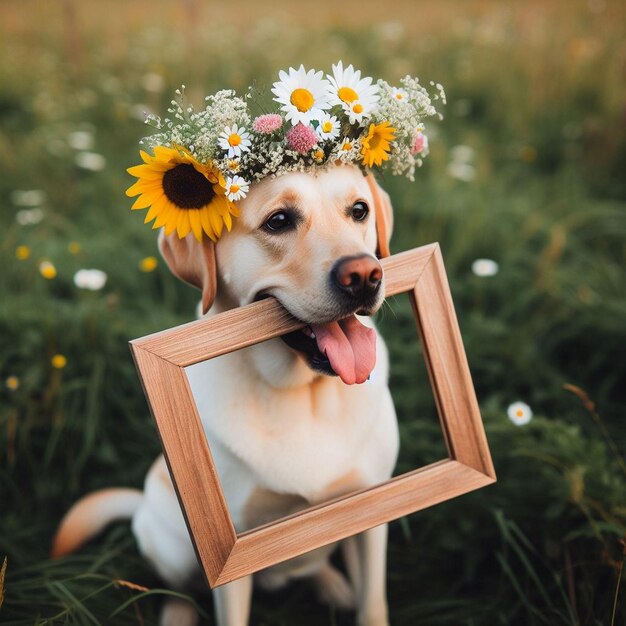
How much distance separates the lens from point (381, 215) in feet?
Answer: 6.11

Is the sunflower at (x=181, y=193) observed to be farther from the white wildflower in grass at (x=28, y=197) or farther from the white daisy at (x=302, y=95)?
the white wildflower in grass at (x=28, y=197)

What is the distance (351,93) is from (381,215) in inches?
16.6

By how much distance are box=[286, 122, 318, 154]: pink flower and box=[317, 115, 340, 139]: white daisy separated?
23mm

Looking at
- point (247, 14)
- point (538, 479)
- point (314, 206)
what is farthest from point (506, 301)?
point (247, 14)

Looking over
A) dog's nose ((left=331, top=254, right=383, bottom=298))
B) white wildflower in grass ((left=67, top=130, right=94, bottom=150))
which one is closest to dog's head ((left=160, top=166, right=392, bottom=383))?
dog's nose ((left=331, top=254, right=383, bottom=298))

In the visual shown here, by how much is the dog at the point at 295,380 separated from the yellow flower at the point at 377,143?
96 millimetres

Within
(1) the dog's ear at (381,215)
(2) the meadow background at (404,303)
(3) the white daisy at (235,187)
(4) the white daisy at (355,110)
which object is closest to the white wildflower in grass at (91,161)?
(2) the meadow background at (404,303)

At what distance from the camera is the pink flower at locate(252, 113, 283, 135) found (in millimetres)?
1492

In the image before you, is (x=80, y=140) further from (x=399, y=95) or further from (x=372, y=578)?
(x=372, y=578)

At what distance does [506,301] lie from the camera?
3424mm

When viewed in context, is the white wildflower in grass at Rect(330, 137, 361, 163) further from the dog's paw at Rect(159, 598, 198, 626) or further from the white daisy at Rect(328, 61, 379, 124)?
A: the dog's paw at Rect(159, 598, 198, 626)

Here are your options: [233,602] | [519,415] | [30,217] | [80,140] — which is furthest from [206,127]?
[80,140]

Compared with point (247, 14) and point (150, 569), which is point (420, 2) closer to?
point (247, 14)

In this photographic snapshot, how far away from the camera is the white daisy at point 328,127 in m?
1.52
